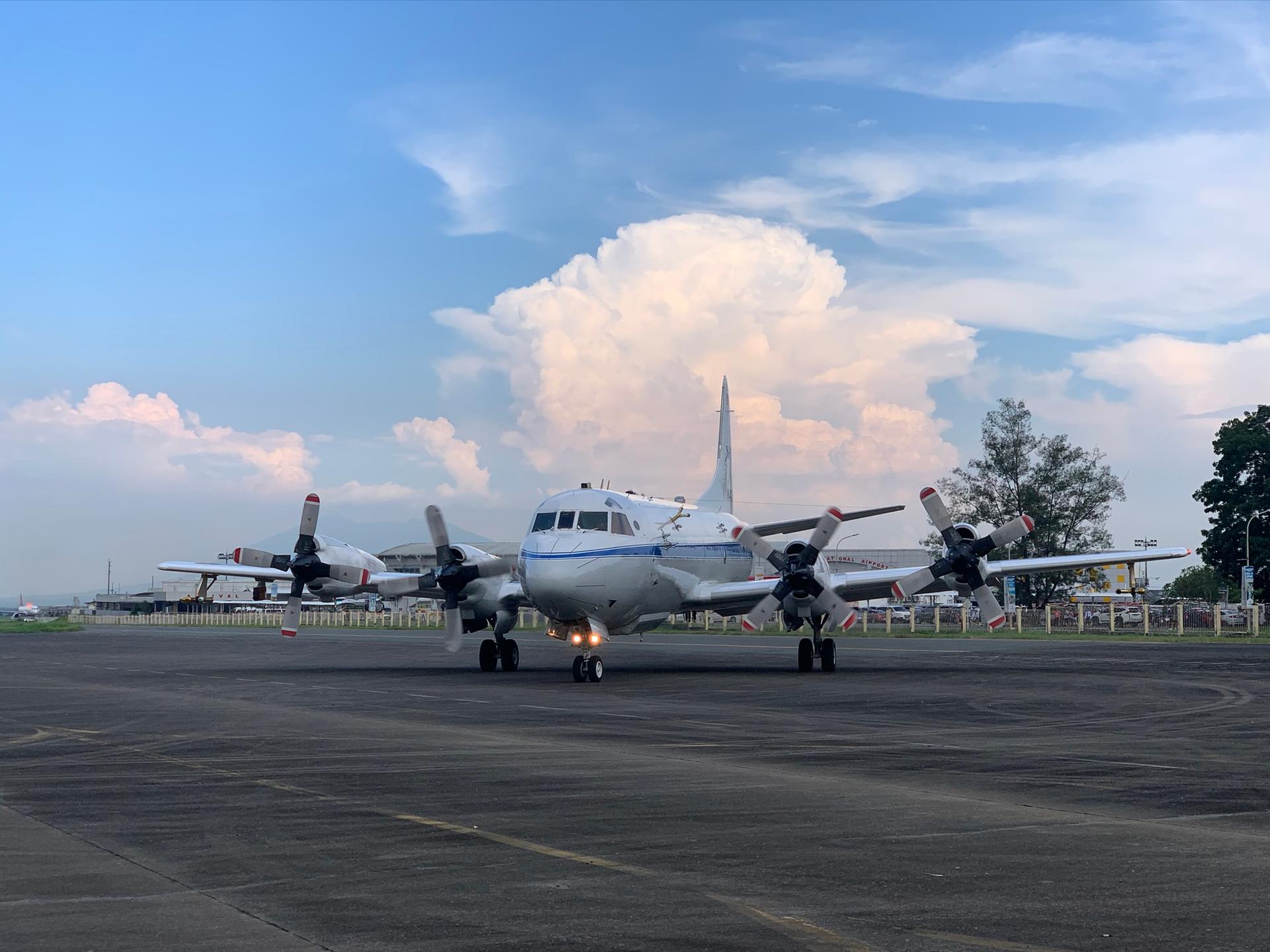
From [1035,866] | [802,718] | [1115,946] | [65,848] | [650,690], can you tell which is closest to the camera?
[1115,946]

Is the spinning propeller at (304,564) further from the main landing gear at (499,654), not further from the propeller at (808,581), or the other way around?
the propeller at (808,581)

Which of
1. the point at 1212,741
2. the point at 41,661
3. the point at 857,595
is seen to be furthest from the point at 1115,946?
the point at 41,661

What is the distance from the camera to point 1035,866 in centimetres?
889

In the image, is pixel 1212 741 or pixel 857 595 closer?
pixel 1212 741

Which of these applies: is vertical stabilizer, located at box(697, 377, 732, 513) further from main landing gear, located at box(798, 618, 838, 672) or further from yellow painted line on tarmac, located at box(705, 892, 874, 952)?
yellow painted line on tarmac, located at box(705, 892, 874, 952)

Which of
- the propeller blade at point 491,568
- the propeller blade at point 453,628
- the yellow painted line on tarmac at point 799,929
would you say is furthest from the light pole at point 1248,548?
the yellow painted line on tarmac at point 799,929

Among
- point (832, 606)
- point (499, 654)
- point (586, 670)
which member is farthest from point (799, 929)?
point (499, 654)

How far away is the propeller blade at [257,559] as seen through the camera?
3475 cm

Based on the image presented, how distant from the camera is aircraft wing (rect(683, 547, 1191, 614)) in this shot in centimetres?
3412

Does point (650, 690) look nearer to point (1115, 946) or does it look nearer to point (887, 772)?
point (887, 772)

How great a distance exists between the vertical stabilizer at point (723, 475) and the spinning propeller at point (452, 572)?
49.2 ft

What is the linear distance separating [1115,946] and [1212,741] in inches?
448

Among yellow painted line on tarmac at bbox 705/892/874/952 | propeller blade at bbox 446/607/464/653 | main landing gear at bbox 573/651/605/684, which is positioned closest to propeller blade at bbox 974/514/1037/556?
main landing gear at bbox 573/651/605/684

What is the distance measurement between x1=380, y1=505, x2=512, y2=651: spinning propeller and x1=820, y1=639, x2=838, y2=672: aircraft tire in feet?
29.9
